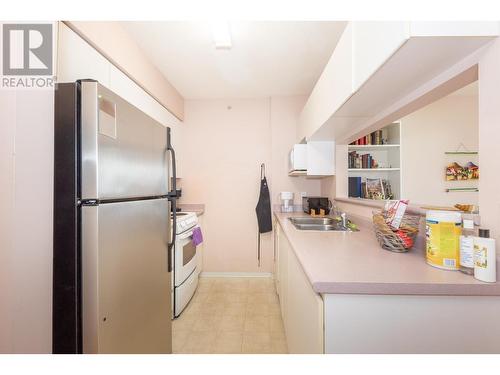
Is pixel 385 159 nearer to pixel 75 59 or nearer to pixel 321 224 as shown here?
pixel 321 224

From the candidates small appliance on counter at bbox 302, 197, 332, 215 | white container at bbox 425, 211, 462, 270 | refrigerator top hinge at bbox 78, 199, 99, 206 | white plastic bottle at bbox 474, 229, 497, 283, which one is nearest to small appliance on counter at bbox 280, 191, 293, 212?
small appliance on counter at bbox 302, 197, 332, 215

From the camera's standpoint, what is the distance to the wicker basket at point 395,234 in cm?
98

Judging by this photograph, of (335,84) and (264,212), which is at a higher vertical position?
(335,84)

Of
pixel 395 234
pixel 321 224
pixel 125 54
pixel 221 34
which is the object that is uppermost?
pixel 221 34

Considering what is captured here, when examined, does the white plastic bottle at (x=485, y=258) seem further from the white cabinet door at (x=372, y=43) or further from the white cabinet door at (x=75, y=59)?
the white cabinet door at (x=75, y=59)

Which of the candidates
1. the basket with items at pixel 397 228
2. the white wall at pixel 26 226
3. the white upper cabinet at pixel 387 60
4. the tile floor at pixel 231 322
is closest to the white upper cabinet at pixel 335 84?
the white upper cabinet at pixel 387 60

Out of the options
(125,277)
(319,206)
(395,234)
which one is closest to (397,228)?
(395,234)

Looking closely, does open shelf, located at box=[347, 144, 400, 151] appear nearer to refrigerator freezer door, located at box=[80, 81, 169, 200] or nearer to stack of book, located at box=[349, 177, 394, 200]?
stack of book, located at box=[349, 177, 394, 200]

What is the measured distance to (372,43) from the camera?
0.82 metres

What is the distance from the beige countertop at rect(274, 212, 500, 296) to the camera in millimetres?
651

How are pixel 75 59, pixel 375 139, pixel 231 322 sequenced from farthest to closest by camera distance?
pixel 375 139
pixel 231 322
pixel 75 59

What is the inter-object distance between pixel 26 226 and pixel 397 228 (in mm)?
1606

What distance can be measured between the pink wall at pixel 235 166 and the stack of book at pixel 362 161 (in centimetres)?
66
